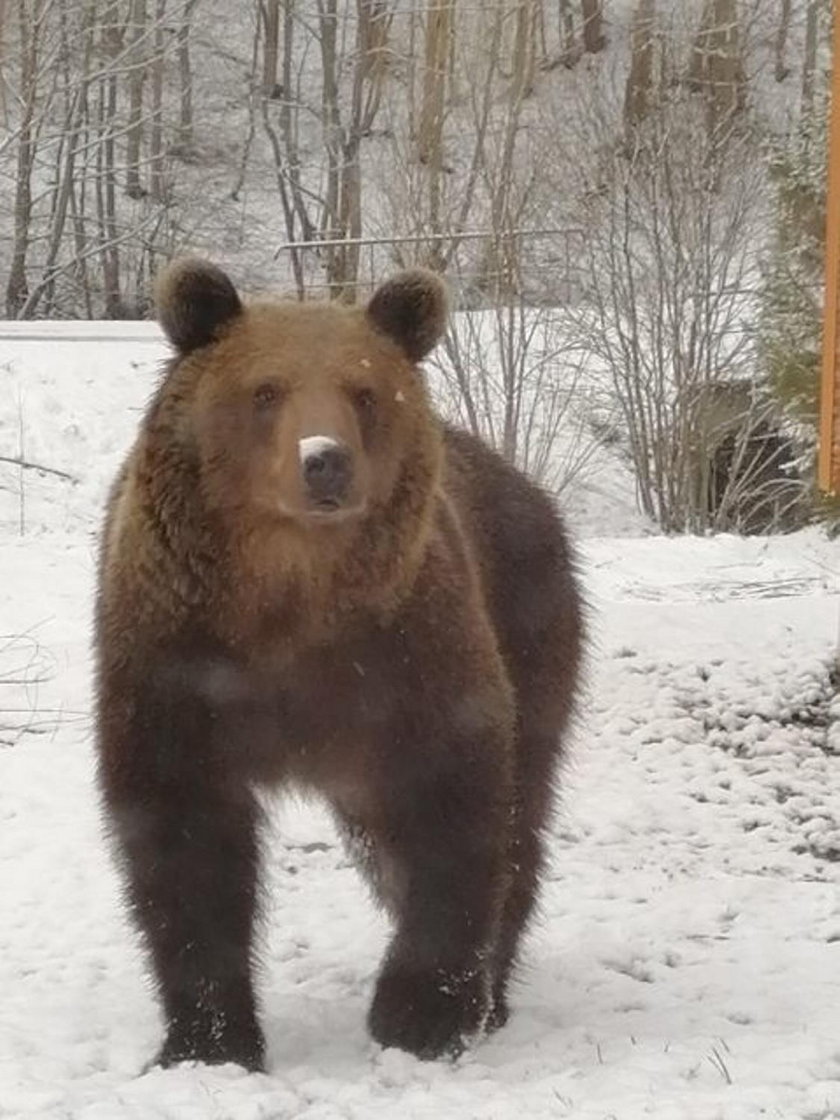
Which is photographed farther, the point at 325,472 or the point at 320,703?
the point at 320,703

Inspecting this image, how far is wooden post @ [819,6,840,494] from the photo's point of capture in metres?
5.77

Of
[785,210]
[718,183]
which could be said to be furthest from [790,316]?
[718,183]

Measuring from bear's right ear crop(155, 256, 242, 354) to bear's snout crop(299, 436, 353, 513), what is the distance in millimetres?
515

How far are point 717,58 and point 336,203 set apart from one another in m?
5.68

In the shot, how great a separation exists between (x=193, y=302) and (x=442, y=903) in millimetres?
1545

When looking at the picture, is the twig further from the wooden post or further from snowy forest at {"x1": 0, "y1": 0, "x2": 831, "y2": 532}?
the wooden post

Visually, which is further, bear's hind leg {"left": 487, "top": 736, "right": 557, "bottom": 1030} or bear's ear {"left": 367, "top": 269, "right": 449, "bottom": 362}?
bear's hind leg {"left": 487, "top": 736, "right": 557, "bottom": 1030}

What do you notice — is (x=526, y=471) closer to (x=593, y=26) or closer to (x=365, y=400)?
Result: (x=365, y=400)

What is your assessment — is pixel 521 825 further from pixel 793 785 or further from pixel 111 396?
pixel 111 396

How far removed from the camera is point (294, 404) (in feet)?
13.1

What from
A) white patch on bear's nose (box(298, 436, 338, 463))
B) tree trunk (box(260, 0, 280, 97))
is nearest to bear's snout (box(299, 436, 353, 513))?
white patch on bear's nose (box(298, 436, 338, 463))

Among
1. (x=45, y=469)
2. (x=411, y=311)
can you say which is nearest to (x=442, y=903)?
(x=411, y=311)

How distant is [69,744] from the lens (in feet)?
25.5

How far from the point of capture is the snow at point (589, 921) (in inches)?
163
